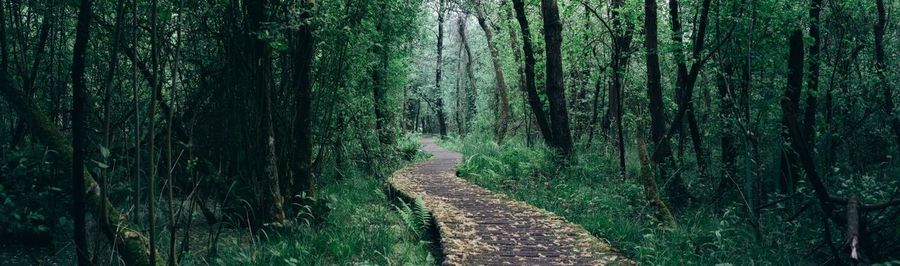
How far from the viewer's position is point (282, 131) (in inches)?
289

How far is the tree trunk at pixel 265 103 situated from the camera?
638 centimetres

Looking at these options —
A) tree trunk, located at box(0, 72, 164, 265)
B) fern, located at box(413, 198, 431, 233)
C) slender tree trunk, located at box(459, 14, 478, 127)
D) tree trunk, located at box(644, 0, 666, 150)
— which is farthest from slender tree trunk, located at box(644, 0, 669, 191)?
slender tree trunk, located at box(459, 14, 478, 127)

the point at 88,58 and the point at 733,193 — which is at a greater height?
the point at 88,58

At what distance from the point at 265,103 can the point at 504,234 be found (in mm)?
3381

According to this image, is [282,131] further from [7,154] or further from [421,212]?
[7,154]

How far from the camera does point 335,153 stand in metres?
12.7

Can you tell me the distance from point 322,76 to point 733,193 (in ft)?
22.4

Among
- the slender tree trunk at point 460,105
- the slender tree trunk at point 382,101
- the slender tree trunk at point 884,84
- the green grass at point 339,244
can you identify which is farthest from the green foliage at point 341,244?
the slender tree trunk at point 460,105

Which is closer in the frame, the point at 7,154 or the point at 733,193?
the point at 7,154

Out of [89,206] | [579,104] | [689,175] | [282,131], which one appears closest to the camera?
[89,206]

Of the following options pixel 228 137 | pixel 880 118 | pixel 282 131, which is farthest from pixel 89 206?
pixel 880 118

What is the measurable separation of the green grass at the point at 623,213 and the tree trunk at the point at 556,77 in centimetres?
46

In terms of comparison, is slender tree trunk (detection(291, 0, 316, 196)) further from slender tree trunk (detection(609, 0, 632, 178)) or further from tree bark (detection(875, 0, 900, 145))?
tree bark (detection(875, 0, 900, 145))

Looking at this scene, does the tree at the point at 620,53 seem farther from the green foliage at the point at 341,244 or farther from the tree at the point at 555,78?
the green foliage at the point at 341,244
